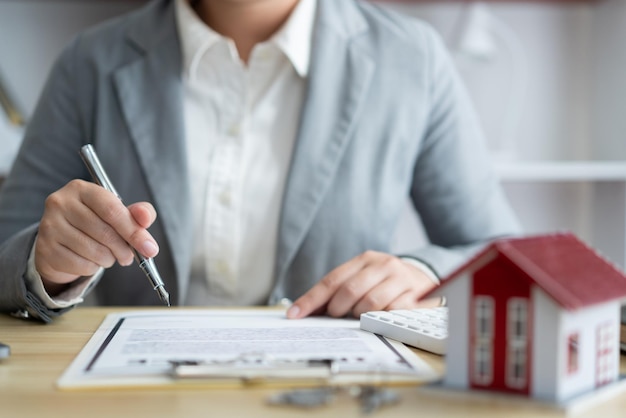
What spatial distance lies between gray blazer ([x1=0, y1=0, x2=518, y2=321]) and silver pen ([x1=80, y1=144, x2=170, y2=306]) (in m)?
0.36

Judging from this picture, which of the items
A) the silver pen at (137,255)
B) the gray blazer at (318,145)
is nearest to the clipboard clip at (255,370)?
the silver pen at (137,255)

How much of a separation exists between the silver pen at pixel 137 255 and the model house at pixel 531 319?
0.33m

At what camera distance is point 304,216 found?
3.99 ft

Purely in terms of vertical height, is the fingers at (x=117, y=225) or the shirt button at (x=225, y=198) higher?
the fingers at (x=117, y=225)

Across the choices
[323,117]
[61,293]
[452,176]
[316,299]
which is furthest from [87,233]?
[452,176]

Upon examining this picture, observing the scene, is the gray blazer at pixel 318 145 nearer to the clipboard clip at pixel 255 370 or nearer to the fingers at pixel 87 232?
the fingers at pixel 87 232

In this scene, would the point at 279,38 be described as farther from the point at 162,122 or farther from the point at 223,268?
the point at 223,268

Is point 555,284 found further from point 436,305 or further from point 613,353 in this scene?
point 436,305

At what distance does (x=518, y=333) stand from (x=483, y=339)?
0.08 ft

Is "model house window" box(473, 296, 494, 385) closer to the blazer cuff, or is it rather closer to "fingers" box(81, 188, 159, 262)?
"fingers" box(81, 188, 159, 262)

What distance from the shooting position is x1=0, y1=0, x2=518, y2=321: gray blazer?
1.22m

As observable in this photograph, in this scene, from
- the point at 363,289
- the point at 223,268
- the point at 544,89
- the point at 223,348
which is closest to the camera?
the point at 223,348

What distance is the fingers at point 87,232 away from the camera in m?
0.76

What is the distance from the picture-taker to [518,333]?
20.7 inches
